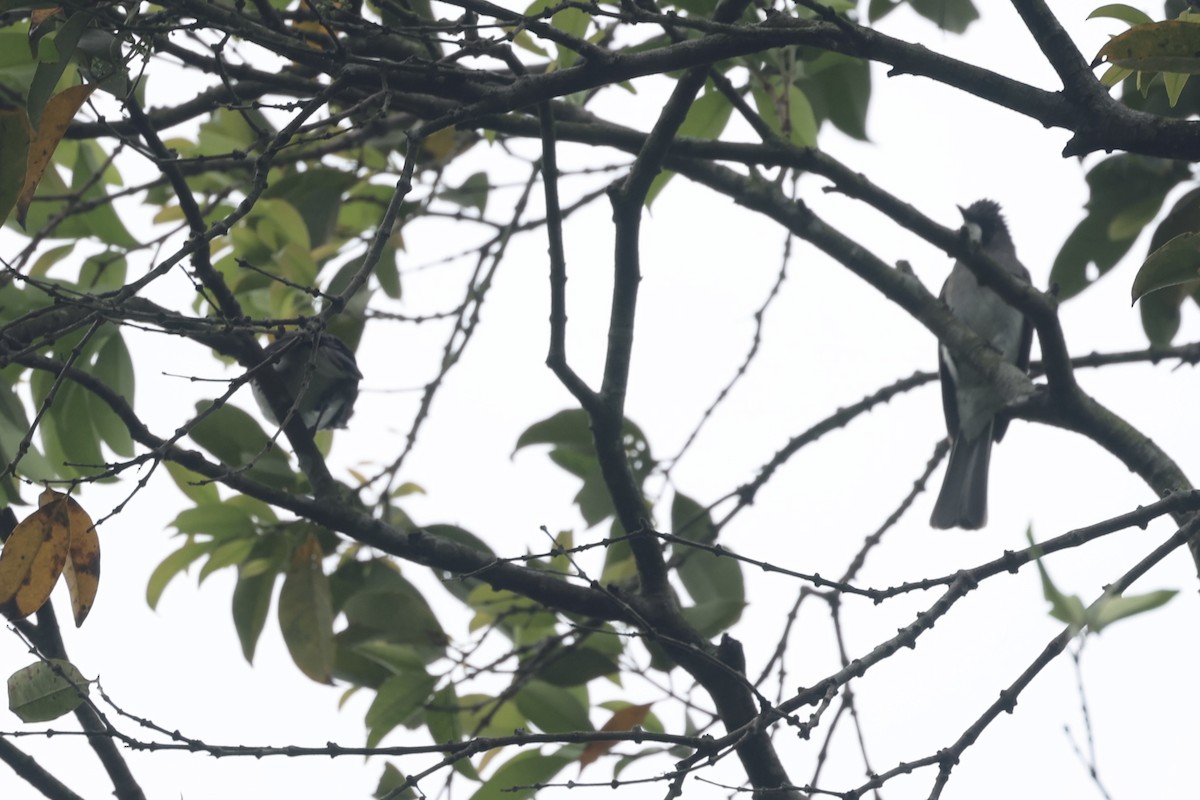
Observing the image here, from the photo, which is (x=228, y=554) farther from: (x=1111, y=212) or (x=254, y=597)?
(x=1111, y=212)

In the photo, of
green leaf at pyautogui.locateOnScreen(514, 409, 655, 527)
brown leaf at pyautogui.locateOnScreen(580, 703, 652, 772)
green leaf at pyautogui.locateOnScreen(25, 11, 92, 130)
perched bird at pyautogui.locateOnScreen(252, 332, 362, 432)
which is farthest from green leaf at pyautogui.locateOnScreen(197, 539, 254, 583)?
green leaf at pyautogui.locateOnScreen(25, 11, 92, 130)

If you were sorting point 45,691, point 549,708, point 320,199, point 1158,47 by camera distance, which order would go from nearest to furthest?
point 1158,47
point 45,691
point 549,708
point 320,199

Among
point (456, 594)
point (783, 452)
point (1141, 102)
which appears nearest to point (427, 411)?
point (456, 594)

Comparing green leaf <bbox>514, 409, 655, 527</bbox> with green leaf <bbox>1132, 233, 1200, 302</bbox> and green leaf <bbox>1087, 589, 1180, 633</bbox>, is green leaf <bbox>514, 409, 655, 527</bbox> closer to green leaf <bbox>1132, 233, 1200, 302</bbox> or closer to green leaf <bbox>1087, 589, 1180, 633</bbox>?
green leaf <bbox>1132, 233, 1200, 302</bbox>

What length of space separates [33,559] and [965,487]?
5.16 m

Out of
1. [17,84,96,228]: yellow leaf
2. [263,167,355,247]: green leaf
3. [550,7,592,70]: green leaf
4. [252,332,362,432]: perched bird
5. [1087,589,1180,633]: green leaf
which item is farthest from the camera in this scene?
[252,332,362,432]: perched bird

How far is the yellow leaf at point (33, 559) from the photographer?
2090mm

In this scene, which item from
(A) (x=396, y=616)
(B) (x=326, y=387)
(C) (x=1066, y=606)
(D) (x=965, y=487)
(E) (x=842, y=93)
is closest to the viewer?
(C) (x=1066, y=606)

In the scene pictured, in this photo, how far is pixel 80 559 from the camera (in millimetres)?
2170

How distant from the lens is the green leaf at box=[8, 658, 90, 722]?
79.0 inches

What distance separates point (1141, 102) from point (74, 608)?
9.79ft

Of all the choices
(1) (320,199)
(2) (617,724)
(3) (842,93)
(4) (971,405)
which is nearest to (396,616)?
(2) (617,724)

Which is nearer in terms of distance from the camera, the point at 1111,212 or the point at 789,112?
the point at 789,112

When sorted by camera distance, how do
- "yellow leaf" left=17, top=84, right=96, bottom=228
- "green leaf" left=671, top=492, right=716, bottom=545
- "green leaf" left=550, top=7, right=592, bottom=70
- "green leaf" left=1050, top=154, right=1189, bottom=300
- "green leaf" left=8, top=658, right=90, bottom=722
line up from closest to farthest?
1. "green leaf" left=8, top=658, right=90, bottom=722
2. "yellow leaf" left=17, top=84, right=96, bottom=228
3. "green leaf" left=550, top=7, right=592, bottom=70
4. "green leaf" left=1050, top=154, right=1189, bottom=300
5. "green leaf" left=671, top=492, right=716, bottom=545
